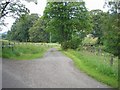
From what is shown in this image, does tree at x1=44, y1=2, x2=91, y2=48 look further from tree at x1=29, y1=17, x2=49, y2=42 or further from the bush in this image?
tree at x1=29, y1=17, x2=49, y2=42

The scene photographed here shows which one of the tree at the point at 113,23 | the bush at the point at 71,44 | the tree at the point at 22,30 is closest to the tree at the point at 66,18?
the bush at the point at 71,44

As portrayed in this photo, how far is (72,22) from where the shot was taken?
168ft

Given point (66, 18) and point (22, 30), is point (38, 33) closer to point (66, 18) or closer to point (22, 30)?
point (22, 30)

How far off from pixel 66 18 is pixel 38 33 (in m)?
50.1

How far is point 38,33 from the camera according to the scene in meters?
101

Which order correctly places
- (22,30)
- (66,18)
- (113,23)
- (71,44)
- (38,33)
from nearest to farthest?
(113,23), (71,44), (66,18), (22,30), (38,33)

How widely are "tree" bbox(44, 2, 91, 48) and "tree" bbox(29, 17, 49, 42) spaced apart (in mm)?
44141

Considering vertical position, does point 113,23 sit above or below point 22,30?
above

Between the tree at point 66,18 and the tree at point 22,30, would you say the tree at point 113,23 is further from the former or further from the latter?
the tree at point 22,30

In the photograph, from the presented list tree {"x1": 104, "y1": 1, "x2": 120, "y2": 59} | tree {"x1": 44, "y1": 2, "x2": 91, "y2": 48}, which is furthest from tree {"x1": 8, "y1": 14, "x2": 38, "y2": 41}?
tree {"x1": 104, "y1": 1, "x2": 120, "y2": 59}

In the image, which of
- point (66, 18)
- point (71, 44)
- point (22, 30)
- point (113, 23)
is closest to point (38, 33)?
point (22, 30)

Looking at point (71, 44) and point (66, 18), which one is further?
point (66, 18)

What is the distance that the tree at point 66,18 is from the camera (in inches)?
2040

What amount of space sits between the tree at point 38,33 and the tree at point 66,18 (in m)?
44.1
